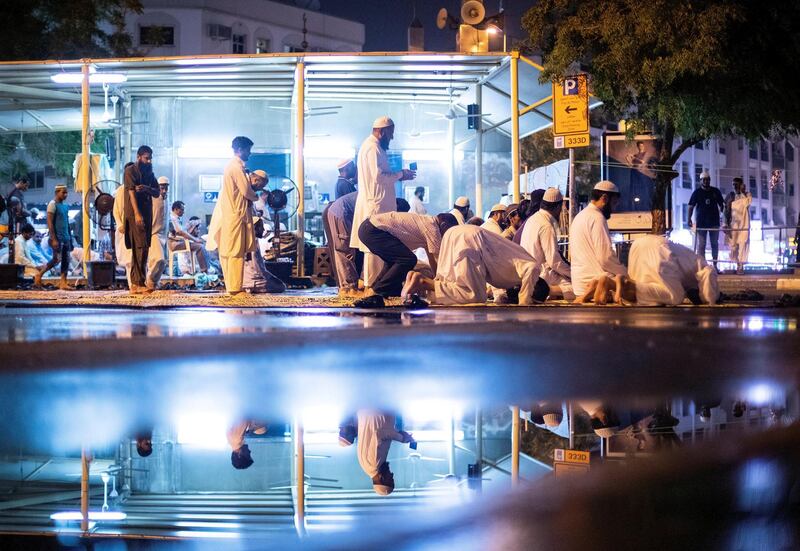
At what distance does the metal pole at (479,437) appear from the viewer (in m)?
3.19

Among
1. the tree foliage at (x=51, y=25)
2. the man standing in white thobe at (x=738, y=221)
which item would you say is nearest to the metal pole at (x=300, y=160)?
the man standing in white thobe at (x=738, y=221)

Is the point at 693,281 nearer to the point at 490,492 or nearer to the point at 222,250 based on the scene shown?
the point at 222,250

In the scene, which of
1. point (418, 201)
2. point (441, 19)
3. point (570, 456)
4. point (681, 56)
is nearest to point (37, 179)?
point (441, 19)

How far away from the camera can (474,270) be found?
42.6ft

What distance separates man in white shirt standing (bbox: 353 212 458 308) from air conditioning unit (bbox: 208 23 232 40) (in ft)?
173

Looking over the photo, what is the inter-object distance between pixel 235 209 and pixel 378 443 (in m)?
12.2

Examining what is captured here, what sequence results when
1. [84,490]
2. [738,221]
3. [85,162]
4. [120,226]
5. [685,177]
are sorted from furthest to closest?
[685,177], [738,221], [85,162], [120,226], [84,490]

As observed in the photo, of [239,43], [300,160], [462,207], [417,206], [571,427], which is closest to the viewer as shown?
[571,427]

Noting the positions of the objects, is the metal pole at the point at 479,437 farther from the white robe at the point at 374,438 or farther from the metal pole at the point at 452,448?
the white robe at the point at 374,438

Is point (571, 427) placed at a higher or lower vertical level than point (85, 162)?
lower

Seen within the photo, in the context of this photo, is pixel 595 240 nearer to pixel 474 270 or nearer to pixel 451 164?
pixel 474 270

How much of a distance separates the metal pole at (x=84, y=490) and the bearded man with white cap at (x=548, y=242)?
11225mm

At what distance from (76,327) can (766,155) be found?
81870 millimetres

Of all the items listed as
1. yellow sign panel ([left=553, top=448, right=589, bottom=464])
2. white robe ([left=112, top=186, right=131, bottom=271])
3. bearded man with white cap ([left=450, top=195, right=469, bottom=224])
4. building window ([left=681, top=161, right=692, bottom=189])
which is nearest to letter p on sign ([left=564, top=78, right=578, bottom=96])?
bearded man with white cap ([left=450, top=195, right=469, bottom=224])
